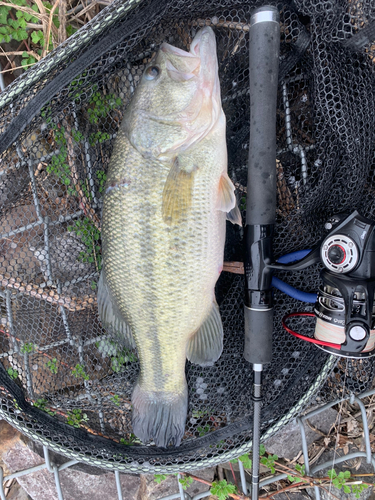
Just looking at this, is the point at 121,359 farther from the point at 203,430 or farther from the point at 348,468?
the point at 348,468

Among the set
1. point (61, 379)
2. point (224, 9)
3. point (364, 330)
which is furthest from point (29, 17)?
point (364, 330)

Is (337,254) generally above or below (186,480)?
above

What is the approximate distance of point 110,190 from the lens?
1.54 m

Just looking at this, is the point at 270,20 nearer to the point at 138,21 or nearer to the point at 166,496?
the point at 138,21

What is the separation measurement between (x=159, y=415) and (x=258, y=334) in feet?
2.03

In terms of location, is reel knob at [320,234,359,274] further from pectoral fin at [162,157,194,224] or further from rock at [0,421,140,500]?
rock at [0,421,140,500]

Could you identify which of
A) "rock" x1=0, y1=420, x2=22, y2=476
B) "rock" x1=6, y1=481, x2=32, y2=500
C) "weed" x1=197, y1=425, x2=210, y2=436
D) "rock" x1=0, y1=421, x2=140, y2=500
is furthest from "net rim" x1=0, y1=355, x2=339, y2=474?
"rock" x1=6, y1=481, x2=32, y2=500

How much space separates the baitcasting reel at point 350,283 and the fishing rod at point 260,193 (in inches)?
9.8

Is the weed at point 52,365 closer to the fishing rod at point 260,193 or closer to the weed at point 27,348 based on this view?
the weed at point 27,348

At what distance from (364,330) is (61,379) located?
4.97 ft

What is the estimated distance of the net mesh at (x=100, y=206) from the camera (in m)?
1.51

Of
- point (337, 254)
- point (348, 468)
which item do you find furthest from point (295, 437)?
point (337, 254)

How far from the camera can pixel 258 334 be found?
160cm

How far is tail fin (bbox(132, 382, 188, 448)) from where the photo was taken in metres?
1.68
